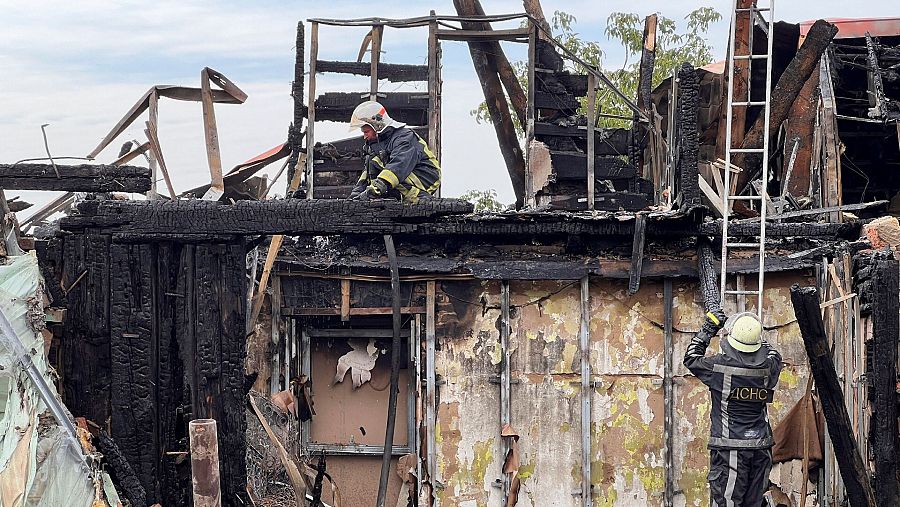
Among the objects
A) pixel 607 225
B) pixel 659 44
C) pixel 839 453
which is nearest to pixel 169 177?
pixel 607 225

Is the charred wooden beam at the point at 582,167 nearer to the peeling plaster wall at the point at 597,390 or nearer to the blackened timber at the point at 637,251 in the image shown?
the peeling plaster wall at the point at 597,390

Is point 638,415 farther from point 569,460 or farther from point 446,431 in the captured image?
point 446,431

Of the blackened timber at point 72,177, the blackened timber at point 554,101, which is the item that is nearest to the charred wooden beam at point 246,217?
the blackened timber at point 72,177

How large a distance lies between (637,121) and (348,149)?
12.2 feet

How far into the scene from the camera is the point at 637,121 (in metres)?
13.1

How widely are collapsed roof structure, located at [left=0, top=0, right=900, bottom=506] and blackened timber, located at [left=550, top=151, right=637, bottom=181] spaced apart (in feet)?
2.33

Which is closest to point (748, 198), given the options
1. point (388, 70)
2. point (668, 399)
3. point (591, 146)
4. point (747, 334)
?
point (747, 334)

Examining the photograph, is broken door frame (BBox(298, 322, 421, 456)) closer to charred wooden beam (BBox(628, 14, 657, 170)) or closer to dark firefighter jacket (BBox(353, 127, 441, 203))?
dark firefighter jacket (BBox(353, 127, 441, 203))

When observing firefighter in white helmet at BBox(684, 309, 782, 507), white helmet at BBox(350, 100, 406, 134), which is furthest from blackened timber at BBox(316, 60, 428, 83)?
firefighter in white helmet at BBox(684, 309, 782, 507)

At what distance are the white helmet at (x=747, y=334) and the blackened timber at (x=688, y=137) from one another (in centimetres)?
115

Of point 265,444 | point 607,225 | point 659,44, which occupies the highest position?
point 659,44

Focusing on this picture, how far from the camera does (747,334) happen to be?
24.9 ft

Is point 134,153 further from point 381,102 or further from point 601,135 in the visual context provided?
point 601,135

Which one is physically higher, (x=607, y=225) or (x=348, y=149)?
(x=348, y=149)
